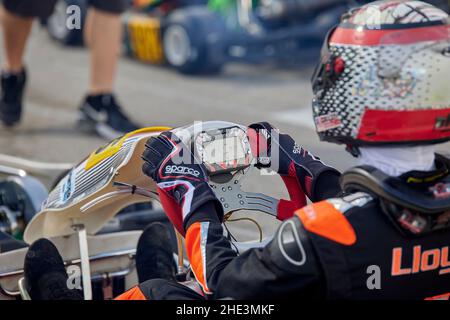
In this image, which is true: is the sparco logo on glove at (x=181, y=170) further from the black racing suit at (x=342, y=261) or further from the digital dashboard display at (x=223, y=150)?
the black racing suit at (x=342, y=261)

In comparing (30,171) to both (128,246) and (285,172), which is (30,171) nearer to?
(128,246)

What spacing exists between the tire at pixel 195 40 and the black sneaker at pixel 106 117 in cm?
195

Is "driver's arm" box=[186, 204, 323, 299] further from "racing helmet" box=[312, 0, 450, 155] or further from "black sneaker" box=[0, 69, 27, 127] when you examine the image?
"black sneaker" box=[0, 69, 27, 127]

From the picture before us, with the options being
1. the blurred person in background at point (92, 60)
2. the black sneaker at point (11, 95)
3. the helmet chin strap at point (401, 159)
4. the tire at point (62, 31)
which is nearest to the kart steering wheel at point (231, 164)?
the helmet chin strap at point (401, 159)

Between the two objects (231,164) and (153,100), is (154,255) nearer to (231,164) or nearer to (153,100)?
(231,164)

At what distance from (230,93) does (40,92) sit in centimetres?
143

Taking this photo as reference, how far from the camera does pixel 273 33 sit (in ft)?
24.5

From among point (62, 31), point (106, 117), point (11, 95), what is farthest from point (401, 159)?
point (62, 31)

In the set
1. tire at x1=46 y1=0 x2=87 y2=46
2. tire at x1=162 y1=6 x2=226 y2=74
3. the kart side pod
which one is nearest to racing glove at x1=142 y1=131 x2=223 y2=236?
the kart side pod

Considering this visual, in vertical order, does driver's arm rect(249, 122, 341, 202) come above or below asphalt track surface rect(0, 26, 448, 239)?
above

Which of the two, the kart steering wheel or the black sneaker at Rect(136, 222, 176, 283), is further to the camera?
the black sneaker at Rect(136, 222, 176, 283)

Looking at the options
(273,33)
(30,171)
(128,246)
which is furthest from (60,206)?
(273,33)

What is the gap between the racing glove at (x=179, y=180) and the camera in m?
2.24

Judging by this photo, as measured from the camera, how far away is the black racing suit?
1968 mm
